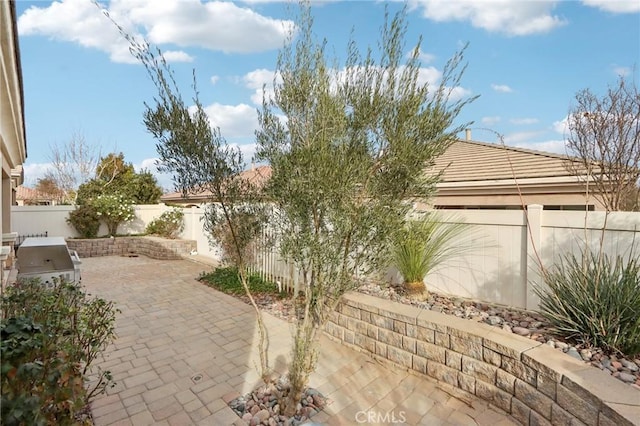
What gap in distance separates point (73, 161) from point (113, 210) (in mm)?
11521

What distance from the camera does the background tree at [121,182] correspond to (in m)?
16.5

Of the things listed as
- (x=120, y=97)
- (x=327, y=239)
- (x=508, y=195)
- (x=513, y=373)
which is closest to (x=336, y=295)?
(x=327, y=239)

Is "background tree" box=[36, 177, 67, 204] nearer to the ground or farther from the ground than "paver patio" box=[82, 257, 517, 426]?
farther from the ground

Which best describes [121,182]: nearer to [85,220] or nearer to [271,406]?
[85,220]

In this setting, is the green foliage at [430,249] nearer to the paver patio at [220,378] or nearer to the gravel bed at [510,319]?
A: the gravel bed at [510,319]

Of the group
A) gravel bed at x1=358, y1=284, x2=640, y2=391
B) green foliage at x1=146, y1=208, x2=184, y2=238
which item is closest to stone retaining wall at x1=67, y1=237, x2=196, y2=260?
green foliage at x1=146, y1=208, x2=184, y2=238

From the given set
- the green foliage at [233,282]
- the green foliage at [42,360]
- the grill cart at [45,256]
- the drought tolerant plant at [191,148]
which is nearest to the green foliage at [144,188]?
the grill cart at [45,256]

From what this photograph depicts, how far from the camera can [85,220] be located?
42.1 ft

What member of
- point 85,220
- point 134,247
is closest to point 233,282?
point 134,247

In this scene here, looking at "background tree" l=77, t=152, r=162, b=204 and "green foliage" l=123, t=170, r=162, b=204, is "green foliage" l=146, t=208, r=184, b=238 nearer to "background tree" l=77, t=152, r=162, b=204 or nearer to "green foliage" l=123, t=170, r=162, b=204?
"background tree" l=77, t=152, r=162, b=204

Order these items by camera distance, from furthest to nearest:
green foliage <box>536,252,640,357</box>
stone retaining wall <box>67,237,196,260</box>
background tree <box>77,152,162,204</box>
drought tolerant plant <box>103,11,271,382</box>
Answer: background tree <box>77,152,162,204</box>, stone retaining wall <box>67,237,196,260</box>, drought tolerant plant <box>103,11,271,382</box>, green foliage <box>536,252,640,357</box>

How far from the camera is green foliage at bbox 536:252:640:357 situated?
2.95 meters

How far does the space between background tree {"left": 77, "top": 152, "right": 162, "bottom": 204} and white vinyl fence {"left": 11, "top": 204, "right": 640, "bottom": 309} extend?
631 inches

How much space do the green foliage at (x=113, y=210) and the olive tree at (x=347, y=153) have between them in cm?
1300
